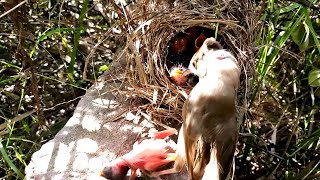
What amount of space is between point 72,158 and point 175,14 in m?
0.71

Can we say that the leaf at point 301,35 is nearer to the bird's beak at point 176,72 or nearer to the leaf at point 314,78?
the leaf at point 314,78

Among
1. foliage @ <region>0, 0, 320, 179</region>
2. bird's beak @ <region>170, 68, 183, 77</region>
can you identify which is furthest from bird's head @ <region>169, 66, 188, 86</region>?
foliage @ <region>0, 0, 320, 179</region>

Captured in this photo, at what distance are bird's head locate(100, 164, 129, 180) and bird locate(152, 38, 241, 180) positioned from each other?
127mm

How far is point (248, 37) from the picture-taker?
265 centimetres

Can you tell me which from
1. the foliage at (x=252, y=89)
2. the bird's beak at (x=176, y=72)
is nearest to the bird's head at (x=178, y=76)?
the bird's beak at (x=176, y=72)

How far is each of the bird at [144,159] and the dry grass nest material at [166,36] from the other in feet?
0.49

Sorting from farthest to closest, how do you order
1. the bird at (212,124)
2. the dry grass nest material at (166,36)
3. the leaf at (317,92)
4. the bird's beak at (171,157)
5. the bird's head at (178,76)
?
the leaf at (317,92) < the bird's head at (178,76) < the dry grass nest material at (166,36) < the bird's beak at (171,157) < the bird at (212,124)

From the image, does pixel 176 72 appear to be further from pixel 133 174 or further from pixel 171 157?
pixel 133 174

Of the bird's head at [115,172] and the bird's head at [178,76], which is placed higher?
the bird's head at [178,76]

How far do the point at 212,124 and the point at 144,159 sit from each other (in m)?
0.28

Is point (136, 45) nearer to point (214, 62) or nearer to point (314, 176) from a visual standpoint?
point (214, 62)

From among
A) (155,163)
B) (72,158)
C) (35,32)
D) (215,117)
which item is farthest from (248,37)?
(35,32)

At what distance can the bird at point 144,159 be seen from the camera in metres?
2.30

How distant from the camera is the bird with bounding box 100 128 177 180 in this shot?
2.30 metres
